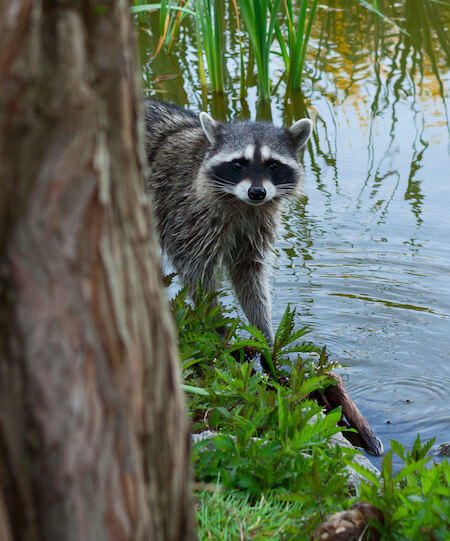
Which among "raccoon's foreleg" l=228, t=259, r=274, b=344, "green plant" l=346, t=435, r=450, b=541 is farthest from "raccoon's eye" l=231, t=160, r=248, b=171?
"green plant" l=346, t=435, r=450, b=541

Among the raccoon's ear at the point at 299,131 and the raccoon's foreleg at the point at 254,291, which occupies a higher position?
the raccoon's ear at the point at 299,131

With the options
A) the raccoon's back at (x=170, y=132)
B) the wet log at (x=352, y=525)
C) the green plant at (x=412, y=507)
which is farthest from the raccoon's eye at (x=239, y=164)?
the wet log at (x=352, y=525)

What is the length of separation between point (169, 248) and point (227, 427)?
6.52 ft

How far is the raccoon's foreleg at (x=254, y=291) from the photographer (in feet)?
13.6

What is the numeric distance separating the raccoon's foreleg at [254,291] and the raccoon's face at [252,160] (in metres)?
0.49

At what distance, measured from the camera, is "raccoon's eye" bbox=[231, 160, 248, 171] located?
387cm

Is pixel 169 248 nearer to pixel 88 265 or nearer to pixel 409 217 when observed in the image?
pixel 409 217

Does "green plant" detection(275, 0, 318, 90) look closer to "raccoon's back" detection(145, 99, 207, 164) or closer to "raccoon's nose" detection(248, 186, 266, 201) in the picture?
"raccoon's back" detection(145, 99, 207, 164)

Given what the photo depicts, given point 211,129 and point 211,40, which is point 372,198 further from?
point 211,40

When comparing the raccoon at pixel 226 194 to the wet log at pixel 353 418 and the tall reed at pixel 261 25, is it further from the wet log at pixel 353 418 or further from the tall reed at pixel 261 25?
the tall reed at pixel 261 25

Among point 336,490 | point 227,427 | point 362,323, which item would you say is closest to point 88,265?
point 336,490

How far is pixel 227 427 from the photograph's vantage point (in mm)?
2465

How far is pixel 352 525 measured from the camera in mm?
1706

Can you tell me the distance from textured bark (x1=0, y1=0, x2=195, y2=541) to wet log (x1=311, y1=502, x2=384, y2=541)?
75cm
